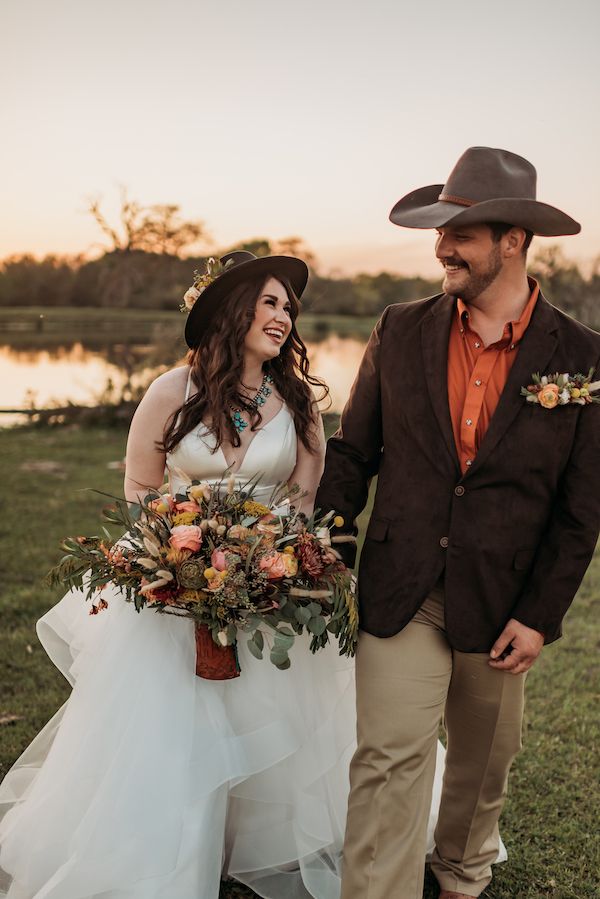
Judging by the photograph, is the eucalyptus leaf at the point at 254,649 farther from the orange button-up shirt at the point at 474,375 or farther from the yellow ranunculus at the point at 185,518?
the orange button-up shirt at the point at 474,375

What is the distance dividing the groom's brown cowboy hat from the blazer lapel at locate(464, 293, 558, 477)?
31cm

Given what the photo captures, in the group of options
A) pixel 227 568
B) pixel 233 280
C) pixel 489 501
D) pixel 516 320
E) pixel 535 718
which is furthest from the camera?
pixel 535 718

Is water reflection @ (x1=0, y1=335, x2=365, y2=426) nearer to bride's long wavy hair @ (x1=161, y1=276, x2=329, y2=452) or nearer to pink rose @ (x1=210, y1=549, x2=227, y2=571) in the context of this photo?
bride's long wavy hair @ (x1=161, y1=276, x2=329, y2=452)

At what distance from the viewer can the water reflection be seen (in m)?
16.3

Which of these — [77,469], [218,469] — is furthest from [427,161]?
[218,469]

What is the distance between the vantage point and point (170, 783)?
3.17 metres

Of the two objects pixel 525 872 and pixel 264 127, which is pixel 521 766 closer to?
pixel 525 872

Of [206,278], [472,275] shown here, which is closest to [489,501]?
[472,275]

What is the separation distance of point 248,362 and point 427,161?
703 centimetres

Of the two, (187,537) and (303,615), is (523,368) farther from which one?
(187,537)

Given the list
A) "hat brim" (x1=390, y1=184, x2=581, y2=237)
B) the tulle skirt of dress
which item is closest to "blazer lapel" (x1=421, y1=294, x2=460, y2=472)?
"hat brim" (x1=390, y1=184, x2=581, y2=237)

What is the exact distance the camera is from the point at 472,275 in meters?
3.03

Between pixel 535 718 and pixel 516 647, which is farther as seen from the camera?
pixel 535 718

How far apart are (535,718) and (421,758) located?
2.55 metres
